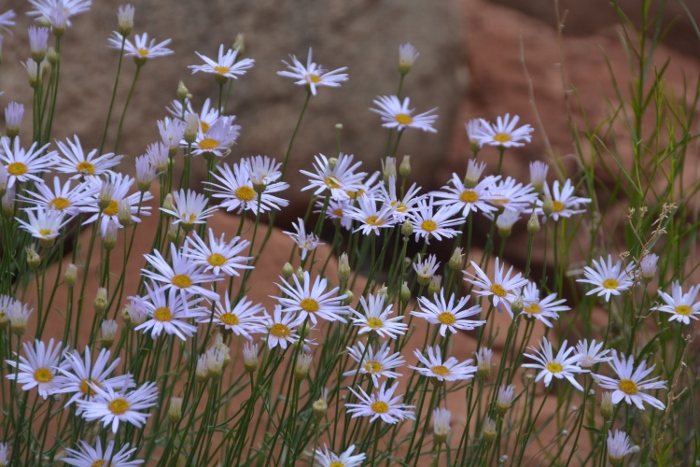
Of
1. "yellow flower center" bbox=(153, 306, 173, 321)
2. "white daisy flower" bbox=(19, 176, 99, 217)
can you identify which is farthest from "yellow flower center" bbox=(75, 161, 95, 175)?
"yellow flower center" bbox=(153, 306, 173, 321)

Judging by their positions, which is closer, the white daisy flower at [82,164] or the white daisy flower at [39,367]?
the white daisy flower at [39,367]

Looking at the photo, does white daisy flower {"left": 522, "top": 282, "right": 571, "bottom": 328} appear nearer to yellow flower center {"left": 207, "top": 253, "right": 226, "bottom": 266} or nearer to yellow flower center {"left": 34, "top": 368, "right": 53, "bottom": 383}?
yellow flower center {"left": 207, "top": 253, "right": 226, "bottom": 266}

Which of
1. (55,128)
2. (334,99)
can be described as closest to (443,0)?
(334,99)

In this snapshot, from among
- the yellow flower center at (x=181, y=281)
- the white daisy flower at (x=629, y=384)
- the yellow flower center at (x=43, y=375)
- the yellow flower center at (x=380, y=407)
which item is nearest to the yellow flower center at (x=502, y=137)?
the white daisy flower at (x=629, y=384)

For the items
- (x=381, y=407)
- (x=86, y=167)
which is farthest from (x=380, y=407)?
(x=86, y=167)

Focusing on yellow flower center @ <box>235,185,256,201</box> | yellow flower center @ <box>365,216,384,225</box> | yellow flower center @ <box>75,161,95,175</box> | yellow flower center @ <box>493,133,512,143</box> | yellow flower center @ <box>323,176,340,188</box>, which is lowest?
yellow flower center @ <box>75,161,95,175</box>

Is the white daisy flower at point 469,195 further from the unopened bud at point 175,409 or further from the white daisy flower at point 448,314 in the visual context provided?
the unopened bud at point 175,409
